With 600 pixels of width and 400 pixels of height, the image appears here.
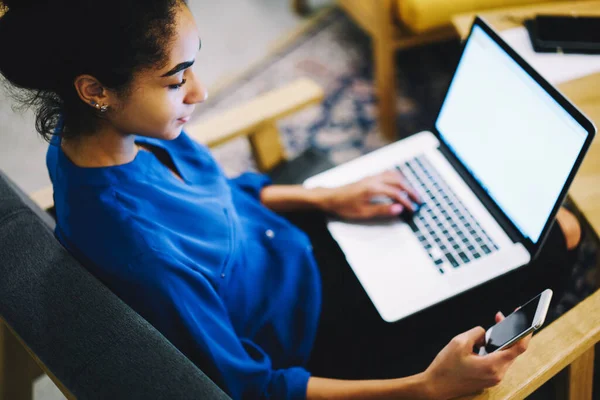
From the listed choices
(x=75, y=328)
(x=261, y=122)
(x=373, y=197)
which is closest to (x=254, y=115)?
(x=261, y=122)

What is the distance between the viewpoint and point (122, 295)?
0.79 m

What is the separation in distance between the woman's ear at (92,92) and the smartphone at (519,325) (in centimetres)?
66

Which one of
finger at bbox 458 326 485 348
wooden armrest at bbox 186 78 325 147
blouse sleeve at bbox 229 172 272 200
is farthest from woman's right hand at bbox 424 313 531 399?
wooden armrest at bbox 186 78 325 147

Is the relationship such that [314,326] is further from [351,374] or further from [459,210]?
[459,210]

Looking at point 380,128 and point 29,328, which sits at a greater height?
point 29,328

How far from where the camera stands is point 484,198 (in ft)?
3.32

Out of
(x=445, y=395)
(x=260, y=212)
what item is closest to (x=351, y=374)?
(x=445, y=395)

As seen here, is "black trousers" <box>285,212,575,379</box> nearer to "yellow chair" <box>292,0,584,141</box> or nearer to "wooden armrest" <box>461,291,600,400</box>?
"wooden armrest" <box>461,291,600,400</box>

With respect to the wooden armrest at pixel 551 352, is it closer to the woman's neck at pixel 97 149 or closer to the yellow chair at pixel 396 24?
the woman's neck at pixel 97 149

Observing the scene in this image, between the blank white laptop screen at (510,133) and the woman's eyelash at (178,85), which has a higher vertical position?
the woman's eyelash at (178,85)

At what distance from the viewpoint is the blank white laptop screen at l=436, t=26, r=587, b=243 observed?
83 centimetres

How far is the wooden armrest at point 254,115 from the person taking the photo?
123 cm

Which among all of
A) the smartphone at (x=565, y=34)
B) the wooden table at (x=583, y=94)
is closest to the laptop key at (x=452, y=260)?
the wooden table at (x=583, y=94)

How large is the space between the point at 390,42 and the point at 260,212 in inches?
37.7
